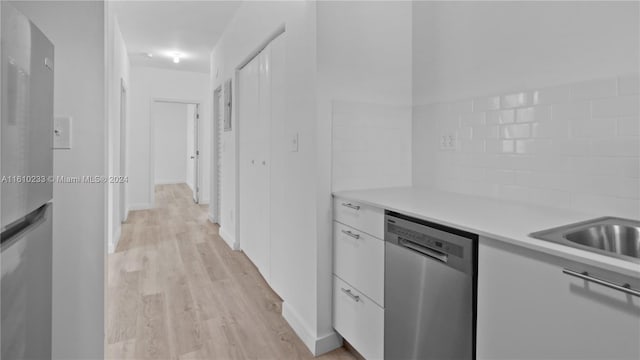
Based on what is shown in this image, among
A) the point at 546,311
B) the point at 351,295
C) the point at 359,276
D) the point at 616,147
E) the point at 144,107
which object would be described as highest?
the point at 144,107

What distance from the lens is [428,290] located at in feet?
4.40

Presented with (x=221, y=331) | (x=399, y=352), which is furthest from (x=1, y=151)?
(x=221, y=331)

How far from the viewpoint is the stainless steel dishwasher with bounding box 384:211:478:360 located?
1182 mm

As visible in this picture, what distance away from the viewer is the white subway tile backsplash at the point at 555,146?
4.29 ft

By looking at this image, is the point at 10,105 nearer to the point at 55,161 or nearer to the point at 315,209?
the point at 55,161

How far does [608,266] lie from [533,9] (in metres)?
1.29

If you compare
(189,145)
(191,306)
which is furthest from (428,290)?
(189,145)

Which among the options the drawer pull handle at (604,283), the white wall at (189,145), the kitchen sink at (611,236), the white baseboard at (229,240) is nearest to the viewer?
the drawer pull handle at (604,283)

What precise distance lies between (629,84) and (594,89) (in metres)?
0.11

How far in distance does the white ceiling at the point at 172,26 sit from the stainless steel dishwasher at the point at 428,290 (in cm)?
316

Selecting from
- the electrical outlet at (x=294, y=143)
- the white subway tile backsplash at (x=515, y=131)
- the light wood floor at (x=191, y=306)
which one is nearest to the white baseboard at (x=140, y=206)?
the light wood floor at (x=191, y=306)

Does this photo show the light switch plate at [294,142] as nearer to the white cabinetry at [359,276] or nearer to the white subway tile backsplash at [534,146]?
the white cabinetry at [359,276]

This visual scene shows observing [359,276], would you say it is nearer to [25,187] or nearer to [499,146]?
[499,146]

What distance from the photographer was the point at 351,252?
5.88 feet
